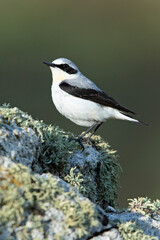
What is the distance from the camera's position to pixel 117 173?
534 cm

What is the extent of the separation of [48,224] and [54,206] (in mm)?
146

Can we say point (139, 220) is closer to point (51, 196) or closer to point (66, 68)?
point (51, 196)

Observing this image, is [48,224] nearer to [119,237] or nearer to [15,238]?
[15,238]

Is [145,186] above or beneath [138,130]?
beneath

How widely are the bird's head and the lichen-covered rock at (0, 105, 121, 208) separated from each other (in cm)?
246

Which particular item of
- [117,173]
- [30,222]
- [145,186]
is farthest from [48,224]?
[145,186]

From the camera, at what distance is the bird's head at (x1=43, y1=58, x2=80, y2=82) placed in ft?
25.7

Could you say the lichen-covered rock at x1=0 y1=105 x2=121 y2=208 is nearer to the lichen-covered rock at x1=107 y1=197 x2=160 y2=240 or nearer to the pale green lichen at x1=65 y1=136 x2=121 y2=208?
the pale green lichen at x1=65 y1=136 x2=121 y2=208

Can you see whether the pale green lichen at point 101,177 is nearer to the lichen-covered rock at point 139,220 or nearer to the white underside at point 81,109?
the lichen-covered rock at point 139,220

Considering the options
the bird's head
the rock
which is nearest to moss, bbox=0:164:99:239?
the rock

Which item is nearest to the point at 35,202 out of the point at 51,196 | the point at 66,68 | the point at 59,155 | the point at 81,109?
A: the point at 51,196

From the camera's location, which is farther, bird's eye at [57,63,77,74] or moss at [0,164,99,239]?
bird's eye at [57,63,77,74]

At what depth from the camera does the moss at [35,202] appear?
9.15 ft

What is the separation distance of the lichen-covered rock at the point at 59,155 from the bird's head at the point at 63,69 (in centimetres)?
246
